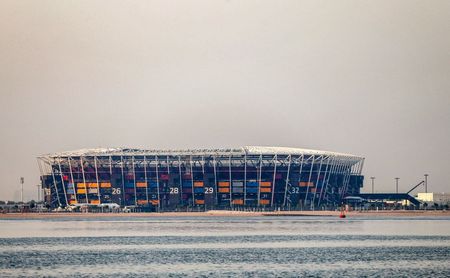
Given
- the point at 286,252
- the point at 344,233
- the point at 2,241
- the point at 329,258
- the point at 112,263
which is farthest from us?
the point at 344,233

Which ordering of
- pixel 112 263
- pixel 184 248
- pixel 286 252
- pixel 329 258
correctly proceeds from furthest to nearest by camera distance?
pixel 184 248, pixel 286 252, pixel 329 258, pixel 112 263

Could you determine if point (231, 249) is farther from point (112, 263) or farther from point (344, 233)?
point (344, 233)

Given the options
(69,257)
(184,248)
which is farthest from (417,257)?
(69,257)

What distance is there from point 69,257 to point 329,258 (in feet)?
79.7

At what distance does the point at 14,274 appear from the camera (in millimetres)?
70938

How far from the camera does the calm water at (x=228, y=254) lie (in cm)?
7312

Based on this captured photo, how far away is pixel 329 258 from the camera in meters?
85.2

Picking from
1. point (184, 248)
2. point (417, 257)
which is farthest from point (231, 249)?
point (417, 257)

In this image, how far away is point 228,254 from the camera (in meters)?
89.0

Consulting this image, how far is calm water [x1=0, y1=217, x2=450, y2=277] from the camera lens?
73125 mm

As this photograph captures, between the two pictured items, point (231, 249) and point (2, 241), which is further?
point (2, 241)

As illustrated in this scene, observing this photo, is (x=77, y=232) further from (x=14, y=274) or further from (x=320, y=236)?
(x=14, y=274)

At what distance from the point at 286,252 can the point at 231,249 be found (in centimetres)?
671

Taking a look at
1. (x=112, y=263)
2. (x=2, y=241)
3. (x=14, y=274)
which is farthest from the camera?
(x=2, y=241)
